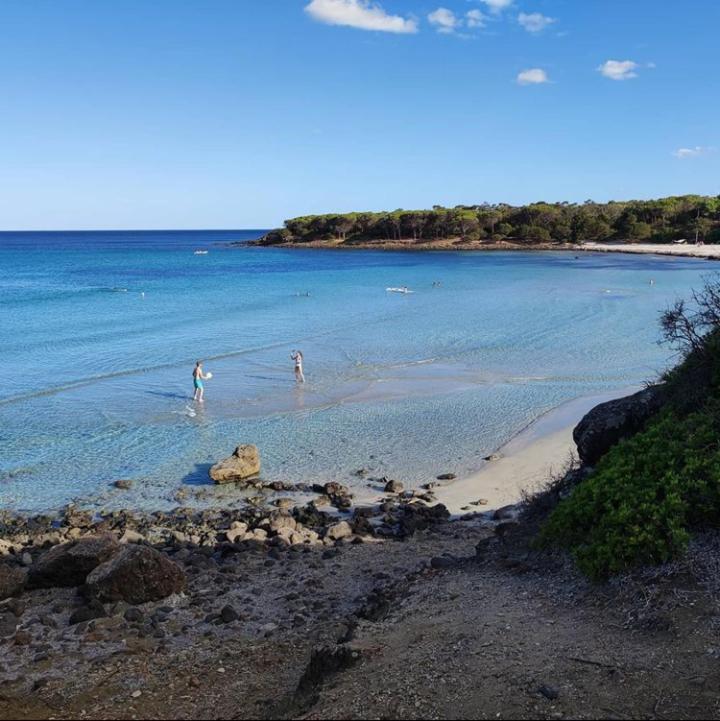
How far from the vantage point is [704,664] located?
21.3 feet

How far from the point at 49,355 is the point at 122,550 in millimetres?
24758

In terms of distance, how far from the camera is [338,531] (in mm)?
12992

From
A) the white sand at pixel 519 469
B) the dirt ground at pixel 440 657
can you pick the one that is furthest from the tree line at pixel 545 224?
the dirt ground at pixel 440 657

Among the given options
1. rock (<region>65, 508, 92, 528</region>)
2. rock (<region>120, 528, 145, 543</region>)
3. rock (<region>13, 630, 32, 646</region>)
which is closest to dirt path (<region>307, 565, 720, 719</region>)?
rock (<region>13, 630, 32, 646</region>)

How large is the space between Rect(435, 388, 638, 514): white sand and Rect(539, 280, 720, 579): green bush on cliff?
369 centimetres

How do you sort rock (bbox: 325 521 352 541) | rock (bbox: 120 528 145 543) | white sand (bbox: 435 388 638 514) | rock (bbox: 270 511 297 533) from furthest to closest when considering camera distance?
white sand (bbox: 435 388 638 514), rock (bbox: 270 511 297 533), rock (bbox: 120 528 145 543), rock (bbox: 325 521 352 541)

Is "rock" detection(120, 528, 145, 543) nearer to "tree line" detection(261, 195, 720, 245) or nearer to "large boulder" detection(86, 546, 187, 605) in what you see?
"large boulder" detection(86, 546, 187, 605)

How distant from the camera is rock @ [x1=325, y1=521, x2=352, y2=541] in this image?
12.9 meters

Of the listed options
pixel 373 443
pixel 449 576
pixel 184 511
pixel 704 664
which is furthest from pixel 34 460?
pixel 704 664

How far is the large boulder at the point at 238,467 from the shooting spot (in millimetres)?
16484

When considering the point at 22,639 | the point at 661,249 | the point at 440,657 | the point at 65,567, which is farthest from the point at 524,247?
the point at 440,657

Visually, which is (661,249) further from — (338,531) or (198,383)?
(338,531)

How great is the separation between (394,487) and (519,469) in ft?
10.3

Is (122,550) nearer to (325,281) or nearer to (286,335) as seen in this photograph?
(286,335)
